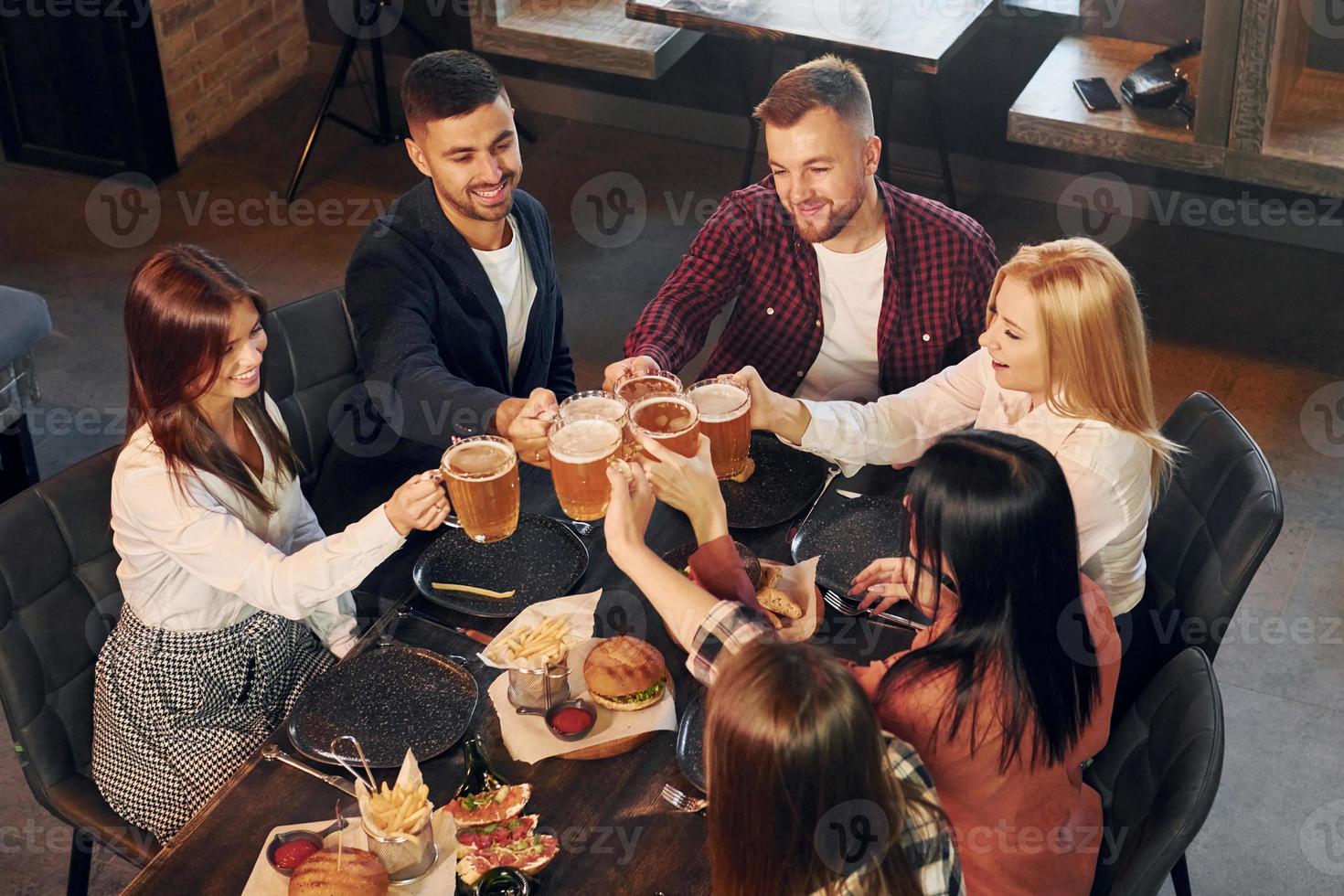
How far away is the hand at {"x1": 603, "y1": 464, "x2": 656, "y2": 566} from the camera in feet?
6.96

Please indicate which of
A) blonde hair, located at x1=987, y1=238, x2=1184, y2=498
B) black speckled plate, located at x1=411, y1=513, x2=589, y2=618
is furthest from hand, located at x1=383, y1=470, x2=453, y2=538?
blonde hair, located at x1=987, y1=238, x2=1184, y2=498

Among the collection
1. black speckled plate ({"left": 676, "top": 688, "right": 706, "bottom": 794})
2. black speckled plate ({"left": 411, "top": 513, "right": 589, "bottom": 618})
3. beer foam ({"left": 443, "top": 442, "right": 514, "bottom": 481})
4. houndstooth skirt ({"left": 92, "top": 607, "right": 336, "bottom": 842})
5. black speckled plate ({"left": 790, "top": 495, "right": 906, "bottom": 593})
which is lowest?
houndstooth skirt ({"left": 92, "top": 607, "right": 336, "bottom": 842})

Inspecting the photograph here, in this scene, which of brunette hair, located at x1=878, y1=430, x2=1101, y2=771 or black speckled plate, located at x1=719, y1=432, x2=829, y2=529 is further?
black speckled plate, located at x1=719, y1=432, x2=829, y2=529

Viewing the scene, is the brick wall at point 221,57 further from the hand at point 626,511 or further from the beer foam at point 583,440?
the hand at point 626,511

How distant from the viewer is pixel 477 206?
2922 mm

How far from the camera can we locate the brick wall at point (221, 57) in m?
5.45

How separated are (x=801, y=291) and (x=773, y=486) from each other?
629 mm

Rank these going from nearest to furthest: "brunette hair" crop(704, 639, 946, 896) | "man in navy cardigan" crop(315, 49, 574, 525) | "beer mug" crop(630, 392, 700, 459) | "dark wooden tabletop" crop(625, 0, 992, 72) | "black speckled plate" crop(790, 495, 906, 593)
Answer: "brunette hair" crop(704, 639, 946, 896) < "beer mug" crop(630, 392, 700, 459) < "black speckled plate" crop(790, 495, 906, 593) < "man in navy cardigan" crop(315, 49, 574, 525) < "dark wooden tabletop" crop(625, 0, 992, 72)

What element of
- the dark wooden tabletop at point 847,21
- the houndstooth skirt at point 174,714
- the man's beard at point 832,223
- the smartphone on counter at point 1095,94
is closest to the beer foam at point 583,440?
the houndstooth skirt at point 174,714

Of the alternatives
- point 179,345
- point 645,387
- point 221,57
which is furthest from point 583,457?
point 221,57

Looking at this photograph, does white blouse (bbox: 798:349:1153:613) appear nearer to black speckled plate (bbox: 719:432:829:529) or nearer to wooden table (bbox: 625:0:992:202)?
black speckled plate (bbox: 719:432:829:529)

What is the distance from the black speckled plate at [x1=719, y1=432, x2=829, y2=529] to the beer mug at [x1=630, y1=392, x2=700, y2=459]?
1.06ft

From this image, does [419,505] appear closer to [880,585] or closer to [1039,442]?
[880,585]

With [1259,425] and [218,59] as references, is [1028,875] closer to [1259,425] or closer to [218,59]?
[1259,425]
